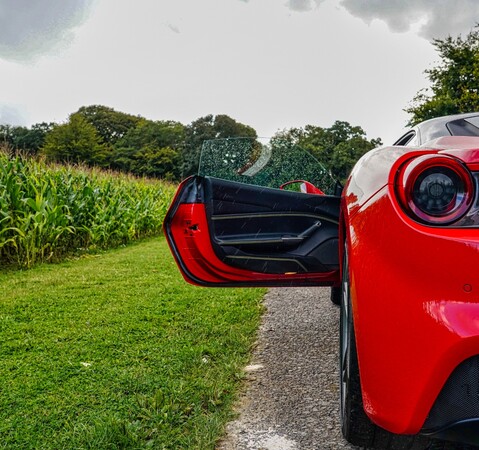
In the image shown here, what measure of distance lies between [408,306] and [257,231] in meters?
1.33

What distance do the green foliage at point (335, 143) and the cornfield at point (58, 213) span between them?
4.58 meters

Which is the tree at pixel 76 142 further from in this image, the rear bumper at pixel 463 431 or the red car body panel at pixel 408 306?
the rear bumper at pixel 463 431

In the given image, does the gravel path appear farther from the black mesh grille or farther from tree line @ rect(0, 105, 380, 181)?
tree line @ rect(0, 105, 380, 181)

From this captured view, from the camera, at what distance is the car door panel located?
2.48 metres

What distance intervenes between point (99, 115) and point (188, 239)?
6319 centimetres

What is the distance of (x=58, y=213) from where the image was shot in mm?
7227

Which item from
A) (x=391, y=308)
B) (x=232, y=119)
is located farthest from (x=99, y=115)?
(x=391, y=308)

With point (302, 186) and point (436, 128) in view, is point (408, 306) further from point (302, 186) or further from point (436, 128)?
point (302, 186)

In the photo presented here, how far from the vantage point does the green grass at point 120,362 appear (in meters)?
2.11

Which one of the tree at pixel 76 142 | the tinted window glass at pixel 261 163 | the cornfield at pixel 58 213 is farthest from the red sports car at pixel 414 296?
the tree at pixel 76 142

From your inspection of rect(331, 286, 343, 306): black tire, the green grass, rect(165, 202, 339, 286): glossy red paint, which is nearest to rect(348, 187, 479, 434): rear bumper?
the green grass

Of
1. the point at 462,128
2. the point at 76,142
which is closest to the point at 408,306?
the point at 462,128

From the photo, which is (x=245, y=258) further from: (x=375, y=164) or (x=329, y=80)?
(x=329, y=80)

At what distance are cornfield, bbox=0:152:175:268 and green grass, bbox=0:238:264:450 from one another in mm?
1536
